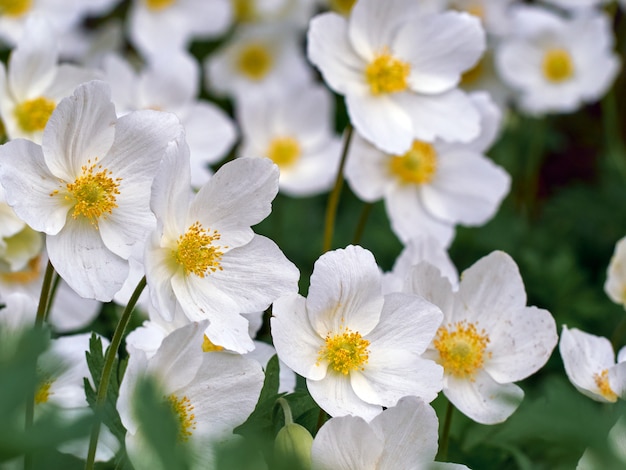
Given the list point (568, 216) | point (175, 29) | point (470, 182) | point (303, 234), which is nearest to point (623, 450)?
point (470, 182)

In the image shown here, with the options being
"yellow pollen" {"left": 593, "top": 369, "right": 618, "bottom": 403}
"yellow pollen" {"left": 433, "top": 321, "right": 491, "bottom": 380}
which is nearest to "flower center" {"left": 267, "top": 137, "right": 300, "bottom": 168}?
"yellow pollen" {"left": 433, "top": 321, "right": 491, "bottom": 380}

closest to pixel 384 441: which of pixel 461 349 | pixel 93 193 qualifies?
pixel 461 349

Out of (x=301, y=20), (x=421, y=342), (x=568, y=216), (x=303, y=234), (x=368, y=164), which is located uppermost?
(x=421, y=342)

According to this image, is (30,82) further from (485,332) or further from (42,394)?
(485,332)

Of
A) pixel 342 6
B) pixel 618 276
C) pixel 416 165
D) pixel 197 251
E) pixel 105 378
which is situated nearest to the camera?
pixel 105 378

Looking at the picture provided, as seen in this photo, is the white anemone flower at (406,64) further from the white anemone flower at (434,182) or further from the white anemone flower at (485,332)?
the white anemone flower at (485,332)

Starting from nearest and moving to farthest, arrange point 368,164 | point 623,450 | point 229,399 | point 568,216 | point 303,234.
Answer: point 623,450
point 229,399
point 368,164
point 303,234
point 568,216

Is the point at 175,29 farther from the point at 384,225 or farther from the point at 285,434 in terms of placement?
the point at 285,434
